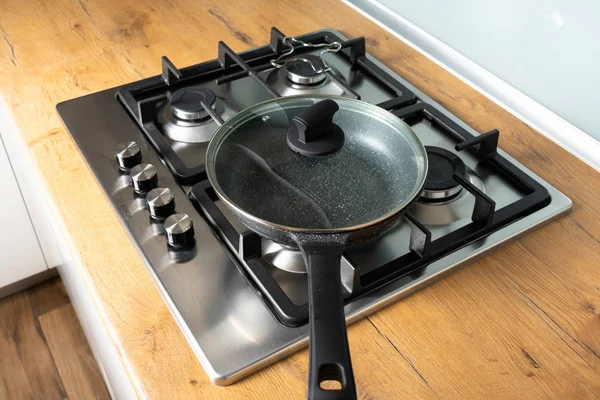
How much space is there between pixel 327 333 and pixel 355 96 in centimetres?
52

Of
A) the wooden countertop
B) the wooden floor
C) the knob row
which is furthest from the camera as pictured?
the wooden floor

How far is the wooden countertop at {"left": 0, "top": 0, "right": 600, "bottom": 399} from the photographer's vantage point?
599mm

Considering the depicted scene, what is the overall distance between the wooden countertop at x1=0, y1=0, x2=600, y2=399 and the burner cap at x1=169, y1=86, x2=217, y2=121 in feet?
0.47

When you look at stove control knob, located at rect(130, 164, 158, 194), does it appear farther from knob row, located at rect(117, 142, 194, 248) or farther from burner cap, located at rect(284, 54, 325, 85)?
burner cap, located at rect(284, 54, 325, 85)

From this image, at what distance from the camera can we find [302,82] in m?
0.95

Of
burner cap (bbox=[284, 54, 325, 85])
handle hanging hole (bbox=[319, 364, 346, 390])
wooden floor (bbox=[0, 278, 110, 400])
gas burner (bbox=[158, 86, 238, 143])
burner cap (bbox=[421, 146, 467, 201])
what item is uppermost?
handle hanging hole (bbox=[319, 364, 346, 390])

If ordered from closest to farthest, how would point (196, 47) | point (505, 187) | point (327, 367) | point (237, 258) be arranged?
point (327, 367) < point (237, 258) < point (505, 187) < point (196, 47)

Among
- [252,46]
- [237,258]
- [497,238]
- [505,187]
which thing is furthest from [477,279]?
[252,46]

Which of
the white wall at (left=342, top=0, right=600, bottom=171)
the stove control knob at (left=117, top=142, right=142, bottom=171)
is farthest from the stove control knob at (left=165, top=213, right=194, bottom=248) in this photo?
the white wall at (left=342, top=0, right=600, bottom=171)

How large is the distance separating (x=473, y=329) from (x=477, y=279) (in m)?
0.07

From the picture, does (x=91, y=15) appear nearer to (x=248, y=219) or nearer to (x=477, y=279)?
(x=248, y=219)

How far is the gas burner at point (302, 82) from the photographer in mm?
948

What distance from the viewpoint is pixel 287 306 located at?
63 cm

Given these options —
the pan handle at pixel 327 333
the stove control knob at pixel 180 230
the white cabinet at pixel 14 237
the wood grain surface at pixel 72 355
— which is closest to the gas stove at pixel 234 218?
the stove control knob at pixel 180 230
